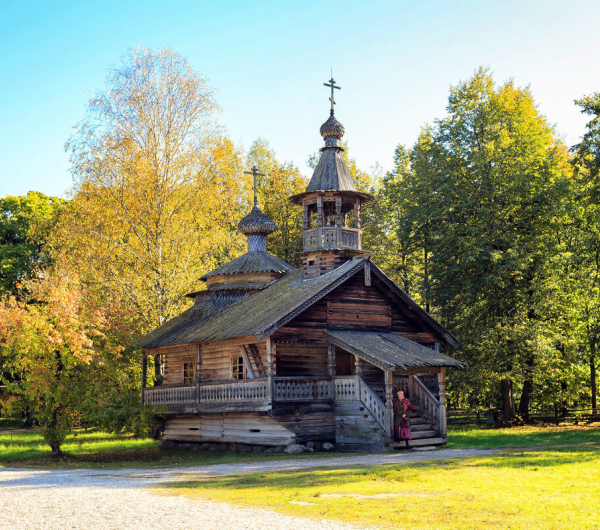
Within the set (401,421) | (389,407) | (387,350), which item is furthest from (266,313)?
(401,421)

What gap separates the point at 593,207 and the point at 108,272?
76.8 ft

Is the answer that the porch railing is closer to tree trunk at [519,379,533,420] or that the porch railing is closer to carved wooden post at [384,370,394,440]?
carved wooden post at [384,370,394,440]

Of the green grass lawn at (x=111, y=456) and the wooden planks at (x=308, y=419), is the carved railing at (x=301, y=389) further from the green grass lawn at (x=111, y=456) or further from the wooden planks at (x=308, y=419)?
the green grass lawn at (x=111, y=456)

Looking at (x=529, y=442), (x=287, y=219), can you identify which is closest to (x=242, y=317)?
(x=529, y=442)

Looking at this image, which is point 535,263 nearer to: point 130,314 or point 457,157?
point 457,157

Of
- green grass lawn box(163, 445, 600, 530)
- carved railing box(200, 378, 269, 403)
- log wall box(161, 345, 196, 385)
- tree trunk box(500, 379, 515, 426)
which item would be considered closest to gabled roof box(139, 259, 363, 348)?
log wall box(161, 345, 196, 385)

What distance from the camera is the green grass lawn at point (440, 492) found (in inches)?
431

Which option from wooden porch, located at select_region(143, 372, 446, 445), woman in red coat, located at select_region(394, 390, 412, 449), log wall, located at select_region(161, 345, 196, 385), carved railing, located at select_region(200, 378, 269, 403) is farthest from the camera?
log wall, located at select_region(161, 345, 196, 385)

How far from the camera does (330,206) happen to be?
32.4 metres

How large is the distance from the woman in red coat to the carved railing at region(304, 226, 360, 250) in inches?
315

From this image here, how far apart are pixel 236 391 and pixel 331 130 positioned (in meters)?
12.5

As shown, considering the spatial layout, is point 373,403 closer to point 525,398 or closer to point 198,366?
point 198,366

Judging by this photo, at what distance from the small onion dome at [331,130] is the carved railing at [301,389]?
457 inches

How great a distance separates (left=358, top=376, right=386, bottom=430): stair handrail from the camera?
2433 centimetres
